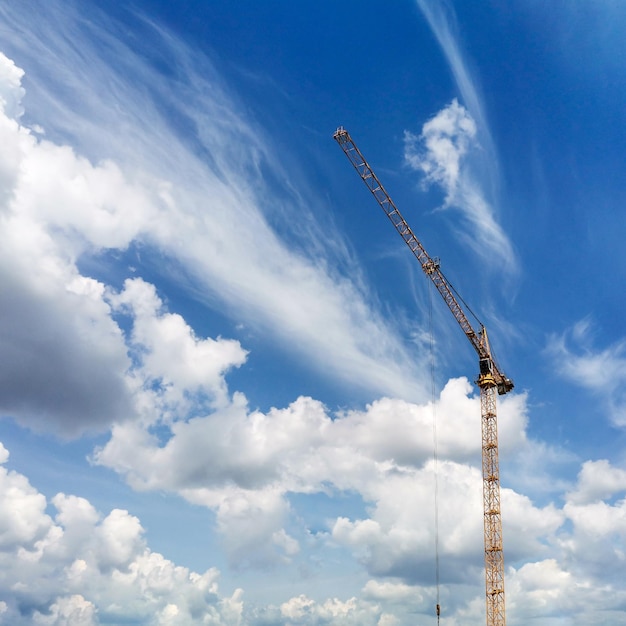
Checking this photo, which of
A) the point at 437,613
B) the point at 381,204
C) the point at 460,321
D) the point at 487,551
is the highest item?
the point at 381,204

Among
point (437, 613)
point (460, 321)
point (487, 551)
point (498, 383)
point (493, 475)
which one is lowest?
point (437, 613)

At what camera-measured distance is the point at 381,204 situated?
545ft

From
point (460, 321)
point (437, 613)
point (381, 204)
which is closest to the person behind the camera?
point (437, 613)

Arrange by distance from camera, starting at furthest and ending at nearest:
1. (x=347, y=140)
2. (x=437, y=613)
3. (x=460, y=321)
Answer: (x=460, y=321) → (x=347, y=140) → (x=437, y=613)

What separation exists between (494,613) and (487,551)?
48.3 feet

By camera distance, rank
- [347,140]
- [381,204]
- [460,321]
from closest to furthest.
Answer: [347,140]
[381,204]
[460,321]

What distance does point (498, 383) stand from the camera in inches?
7175

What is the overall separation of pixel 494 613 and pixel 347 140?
12345 cm

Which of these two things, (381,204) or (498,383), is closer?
(381,204)

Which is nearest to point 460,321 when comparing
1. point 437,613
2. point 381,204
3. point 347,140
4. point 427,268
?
point 427,268

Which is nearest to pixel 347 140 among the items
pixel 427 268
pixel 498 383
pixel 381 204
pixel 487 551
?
pixel 381 204

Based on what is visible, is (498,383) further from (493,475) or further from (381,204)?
(381,204)

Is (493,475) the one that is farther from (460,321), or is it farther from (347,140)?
(347,140)

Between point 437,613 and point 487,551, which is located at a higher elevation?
point 487,551
